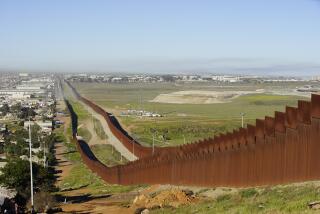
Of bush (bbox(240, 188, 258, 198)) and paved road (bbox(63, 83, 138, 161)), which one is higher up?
bush (bbox(240, 188, 258, 198))

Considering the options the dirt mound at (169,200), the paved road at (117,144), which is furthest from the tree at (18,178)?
the paved road at (117,144)

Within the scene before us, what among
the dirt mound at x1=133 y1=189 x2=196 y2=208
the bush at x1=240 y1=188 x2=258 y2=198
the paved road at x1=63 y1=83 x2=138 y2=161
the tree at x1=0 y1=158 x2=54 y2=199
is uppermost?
the bush at x1=240 y1=188 x2=258 y2=198

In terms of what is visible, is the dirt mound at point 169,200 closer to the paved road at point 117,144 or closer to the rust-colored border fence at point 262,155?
the rust-colored border fence at point 262,155

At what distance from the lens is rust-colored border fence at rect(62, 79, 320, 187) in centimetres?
1808

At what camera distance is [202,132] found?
316 ft

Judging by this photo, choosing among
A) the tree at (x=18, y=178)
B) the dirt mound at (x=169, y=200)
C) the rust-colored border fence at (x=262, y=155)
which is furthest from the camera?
the tree at (x=18, y=178)

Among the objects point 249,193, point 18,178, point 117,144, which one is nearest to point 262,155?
point 249,193

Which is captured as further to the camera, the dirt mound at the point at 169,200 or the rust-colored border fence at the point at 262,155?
the dirt mound at the point at 169,200

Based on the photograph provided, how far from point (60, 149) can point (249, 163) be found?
6786cm

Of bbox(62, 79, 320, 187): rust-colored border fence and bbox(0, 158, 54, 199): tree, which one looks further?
bbox(0, 158, 54, 199): tree

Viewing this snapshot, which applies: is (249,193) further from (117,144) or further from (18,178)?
(117,144)

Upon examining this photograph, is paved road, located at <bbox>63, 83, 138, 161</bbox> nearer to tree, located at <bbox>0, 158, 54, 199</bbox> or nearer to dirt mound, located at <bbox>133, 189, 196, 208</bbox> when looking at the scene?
tree, located at <bbox>0, 158, 54, 199</bbox>

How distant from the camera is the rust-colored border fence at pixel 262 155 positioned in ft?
59.3

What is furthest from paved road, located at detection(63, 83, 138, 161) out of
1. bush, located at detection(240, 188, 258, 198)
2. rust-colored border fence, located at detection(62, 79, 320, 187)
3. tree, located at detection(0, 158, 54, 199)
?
bush, located at detection(240, 188, 258, 198)
